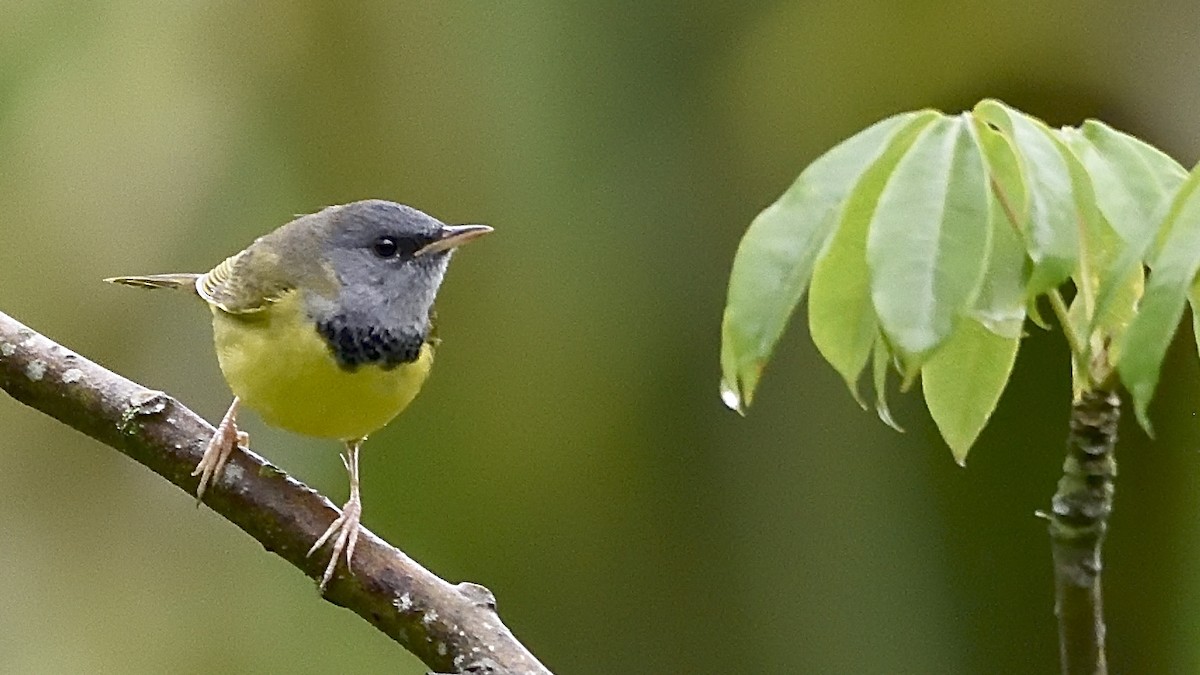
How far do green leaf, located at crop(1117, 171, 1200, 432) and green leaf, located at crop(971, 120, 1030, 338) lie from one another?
91mm

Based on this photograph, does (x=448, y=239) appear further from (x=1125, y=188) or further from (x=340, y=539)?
(x=1125, y=188)

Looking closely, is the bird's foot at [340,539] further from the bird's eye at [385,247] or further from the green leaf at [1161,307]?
the green leaf at [1161,307]

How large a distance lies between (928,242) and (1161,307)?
0.55ft

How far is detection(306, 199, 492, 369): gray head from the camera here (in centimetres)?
192

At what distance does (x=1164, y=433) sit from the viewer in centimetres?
312

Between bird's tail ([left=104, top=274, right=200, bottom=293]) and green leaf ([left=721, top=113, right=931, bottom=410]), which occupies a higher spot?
green leaf ([left=721, top=113, right=931, bottom=410])

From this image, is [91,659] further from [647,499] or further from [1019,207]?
[1019,207]

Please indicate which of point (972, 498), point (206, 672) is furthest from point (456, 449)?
point (972, 498)

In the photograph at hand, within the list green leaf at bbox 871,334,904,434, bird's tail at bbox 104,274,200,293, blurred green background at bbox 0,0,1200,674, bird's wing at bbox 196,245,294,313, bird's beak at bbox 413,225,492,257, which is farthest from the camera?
blurred green background at bbox 0,0,1200,674

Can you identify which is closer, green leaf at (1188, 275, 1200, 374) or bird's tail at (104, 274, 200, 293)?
green leaf at (1188, 275, 1200, 374)

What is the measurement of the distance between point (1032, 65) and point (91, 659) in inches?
108

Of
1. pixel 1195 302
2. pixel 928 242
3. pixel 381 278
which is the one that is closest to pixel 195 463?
pixel 381 278

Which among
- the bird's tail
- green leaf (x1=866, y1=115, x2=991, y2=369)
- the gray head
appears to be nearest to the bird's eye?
the gray head

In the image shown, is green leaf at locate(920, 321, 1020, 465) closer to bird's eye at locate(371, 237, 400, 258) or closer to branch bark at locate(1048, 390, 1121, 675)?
branch bark at locate(1048, 390, 1121, 675)
